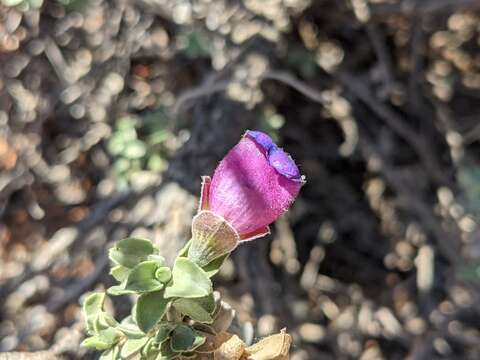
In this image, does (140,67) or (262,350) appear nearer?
(262,350)

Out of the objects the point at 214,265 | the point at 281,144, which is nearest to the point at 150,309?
the point at 214,265

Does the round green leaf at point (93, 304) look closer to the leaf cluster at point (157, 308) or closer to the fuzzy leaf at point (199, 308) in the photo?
the leaf cluster at point (157, 308)

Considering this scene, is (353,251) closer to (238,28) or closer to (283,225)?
(283,225)

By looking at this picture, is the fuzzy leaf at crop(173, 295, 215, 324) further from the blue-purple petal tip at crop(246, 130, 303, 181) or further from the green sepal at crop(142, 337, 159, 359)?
the blue-purple petal tip at crop(246, 130, 303, 181)

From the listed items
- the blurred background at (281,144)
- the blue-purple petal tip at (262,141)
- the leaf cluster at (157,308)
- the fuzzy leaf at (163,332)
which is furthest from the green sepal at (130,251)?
the blurred background at (281,144)

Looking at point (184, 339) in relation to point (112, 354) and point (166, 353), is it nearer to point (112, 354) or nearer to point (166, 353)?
point (166, 353)

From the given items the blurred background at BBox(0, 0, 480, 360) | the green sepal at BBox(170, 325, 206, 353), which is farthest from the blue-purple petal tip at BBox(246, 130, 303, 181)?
the blurred background at BBox(0, 0, 480, 360)

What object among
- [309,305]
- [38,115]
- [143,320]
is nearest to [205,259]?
[143,320]
